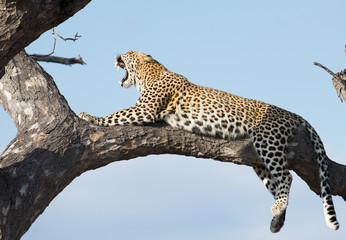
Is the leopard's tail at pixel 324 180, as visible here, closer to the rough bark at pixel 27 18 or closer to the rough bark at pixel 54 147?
the rough bark at pixel 54 147

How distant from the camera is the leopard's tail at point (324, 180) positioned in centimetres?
854

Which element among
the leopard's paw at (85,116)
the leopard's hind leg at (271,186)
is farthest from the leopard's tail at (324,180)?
the leopard's paw at (85,116)

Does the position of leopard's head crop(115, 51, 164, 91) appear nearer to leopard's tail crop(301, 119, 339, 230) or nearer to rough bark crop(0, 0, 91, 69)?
leopard's tail crop(301, 119, 339, 230)

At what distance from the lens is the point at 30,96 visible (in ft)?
26.2

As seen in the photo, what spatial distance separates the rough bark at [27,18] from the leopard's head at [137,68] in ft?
13.6

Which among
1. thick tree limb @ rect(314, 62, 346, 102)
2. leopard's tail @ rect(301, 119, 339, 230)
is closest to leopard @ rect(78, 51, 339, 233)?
leopard's tail @ rect(301, 119, 339, 230)

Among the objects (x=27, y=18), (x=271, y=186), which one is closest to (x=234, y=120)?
(x=271, y=186)

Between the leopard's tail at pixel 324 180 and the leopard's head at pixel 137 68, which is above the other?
the leopard's head at pixel 137 68

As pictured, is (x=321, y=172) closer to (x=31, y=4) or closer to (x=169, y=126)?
(x=169, y=126)

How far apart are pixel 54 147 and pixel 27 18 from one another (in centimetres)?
263

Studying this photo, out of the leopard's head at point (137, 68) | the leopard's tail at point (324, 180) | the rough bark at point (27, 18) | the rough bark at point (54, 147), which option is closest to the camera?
the rough bark at point (27, 18)

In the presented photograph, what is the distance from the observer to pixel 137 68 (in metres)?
9.44

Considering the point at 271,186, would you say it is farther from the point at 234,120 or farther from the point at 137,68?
the point at 137,68

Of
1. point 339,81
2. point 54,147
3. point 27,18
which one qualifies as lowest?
point 27,18
